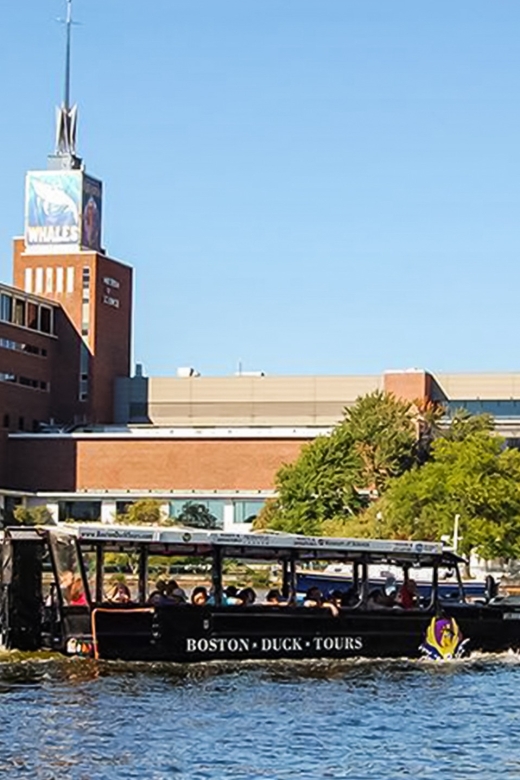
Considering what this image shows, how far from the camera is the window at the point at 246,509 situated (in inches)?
5162

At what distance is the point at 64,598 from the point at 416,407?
3801 inches

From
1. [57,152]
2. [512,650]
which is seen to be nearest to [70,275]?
[57,152]

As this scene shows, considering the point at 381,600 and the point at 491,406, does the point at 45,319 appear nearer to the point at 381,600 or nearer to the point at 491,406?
the point at 491,406

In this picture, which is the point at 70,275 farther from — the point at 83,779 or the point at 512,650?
the point at 83,779

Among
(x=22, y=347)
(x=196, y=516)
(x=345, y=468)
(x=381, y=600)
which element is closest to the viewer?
(x=381, y=600)

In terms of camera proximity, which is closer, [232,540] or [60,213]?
[232,540]

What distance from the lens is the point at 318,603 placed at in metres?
38.9

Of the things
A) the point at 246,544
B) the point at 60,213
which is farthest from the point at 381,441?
the point at 246,544

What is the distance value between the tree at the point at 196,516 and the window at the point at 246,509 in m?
1.73

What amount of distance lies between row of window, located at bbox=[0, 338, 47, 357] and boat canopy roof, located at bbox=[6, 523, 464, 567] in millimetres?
94998

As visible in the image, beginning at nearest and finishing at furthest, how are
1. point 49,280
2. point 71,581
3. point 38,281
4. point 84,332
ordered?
point 71,581
point 84,332
point 49,280
point 38,281

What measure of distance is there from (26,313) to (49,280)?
7.55 metres

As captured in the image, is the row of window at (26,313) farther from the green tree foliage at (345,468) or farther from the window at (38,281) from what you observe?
the green tree foliage at (345,468)

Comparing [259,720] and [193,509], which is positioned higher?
[193,509]
